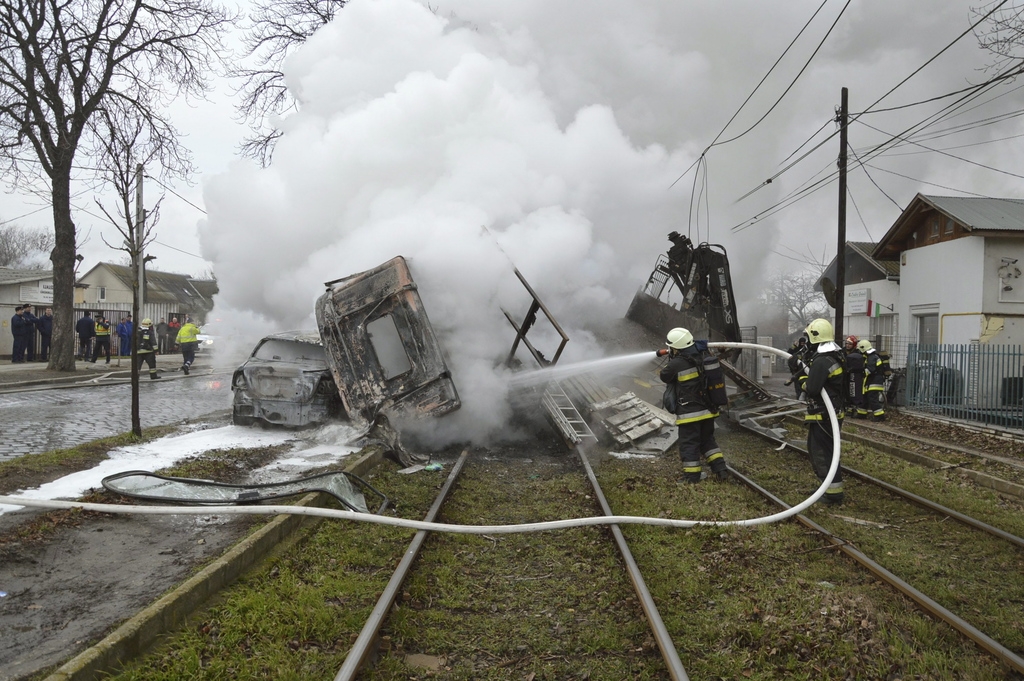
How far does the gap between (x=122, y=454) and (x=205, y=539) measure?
320cm

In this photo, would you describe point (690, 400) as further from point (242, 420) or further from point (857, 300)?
point (857, 300)

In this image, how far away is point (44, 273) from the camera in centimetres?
3011

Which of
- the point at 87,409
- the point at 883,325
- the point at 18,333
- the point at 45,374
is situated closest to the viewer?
the point at 87,409

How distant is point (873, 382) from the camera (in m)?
13.0

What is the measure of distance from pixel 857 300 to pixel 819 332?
21.8m

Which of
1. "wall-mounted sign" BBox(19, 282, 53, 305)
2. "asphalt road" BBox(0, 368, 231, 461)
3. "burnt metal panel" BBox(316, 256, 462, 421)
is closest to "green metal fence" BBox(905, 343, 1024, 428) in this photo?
"burnt metal panel" BBox(316, 256, 462, 421)

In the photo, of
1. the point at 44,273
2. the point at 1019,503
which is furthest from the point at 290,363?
the point at 44,273

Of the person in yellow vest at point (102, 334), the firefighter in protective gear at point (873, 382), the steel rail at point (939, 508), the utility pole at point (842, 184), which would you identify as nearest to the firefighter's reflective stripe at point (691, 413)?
the steel rail at point (939, 508)

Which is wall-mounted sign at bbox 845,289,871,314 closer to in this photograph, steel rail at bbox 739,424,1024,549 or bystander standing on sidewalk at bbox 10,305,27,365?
steel rail at bbox 739,424,1024,549

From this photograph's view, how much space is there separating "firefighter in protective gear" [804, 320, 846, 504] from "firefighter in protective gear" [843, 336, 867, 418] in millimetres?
6031

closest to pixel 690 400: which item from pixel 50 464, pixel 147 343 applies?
pixel 50 464

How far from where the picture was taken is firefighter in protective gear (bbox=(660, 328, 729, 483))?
273 inches

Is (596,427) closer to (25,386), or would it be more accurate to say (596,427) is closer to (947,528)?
(947,528)

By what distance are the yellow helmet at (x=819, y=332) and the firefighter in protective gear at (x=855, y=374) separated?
19.8ft
